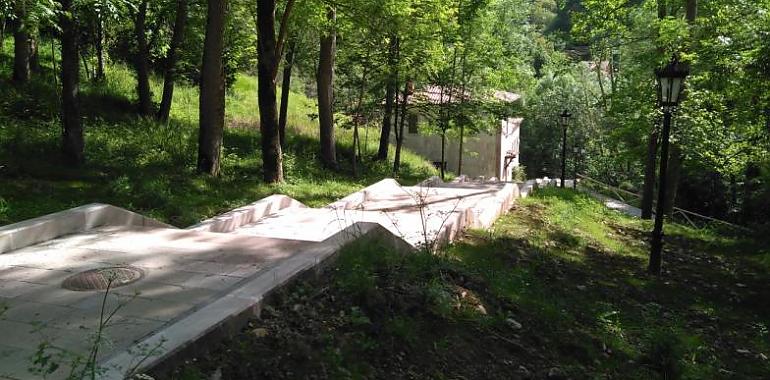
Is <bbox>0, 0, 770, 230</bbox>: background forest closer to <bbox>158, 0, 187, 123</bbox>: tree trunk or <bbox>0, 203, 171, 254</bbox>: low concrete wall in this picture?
<bbox>158, 0, 187, 123</bbox>: tree trunk

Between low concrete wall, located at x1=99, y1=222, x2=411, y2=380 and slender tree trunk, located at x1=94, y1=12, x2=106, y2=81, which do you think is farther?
slender tree trunk, located at x1=94, y1=12, x2=106, y2=81

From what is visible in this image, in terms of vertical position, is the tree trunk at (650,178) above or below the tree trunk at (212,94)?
below

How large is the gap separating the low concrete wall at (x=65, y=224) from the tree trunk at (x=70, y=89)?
3.15m

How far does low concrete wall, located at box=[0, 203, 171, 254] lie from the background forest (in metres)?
0.70

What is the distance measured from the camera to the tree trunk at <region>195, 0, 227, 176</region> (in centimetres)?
1162

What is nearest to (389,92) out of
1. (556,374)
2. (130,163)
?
(130,163)

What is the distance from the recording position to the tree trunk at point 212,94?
11.6 metres

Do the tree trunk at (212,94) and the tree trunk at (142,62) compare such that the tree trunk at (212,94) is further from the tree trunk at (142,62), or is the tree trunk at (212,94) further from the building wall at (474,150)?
the building wall at (474,150)

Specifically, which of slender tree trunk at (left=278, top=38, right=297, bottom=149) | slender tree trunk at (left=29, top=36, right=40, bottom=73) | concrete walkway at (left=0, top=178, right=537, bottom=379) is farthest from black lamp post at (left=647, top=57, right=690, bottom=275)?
slender tree trunk at (left=29, top=36, right=40, bottom=73)

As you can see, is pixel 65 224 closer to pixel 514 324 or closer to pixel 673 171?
pixel 514 324

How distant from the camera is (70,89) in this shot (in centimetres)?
960

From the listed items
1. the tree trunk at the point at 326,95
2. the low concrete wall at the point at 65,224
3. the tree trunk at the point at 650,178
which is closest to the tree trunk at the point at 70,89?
the low concrete wall at the point at 65,224

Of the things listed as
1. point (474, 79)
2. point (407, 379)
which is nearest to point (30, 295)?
point (407, 379)

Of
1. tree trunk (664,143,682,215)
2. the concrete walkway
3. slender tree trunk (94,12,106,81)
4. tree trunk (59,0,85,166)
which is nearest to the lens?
the concrete walkway
